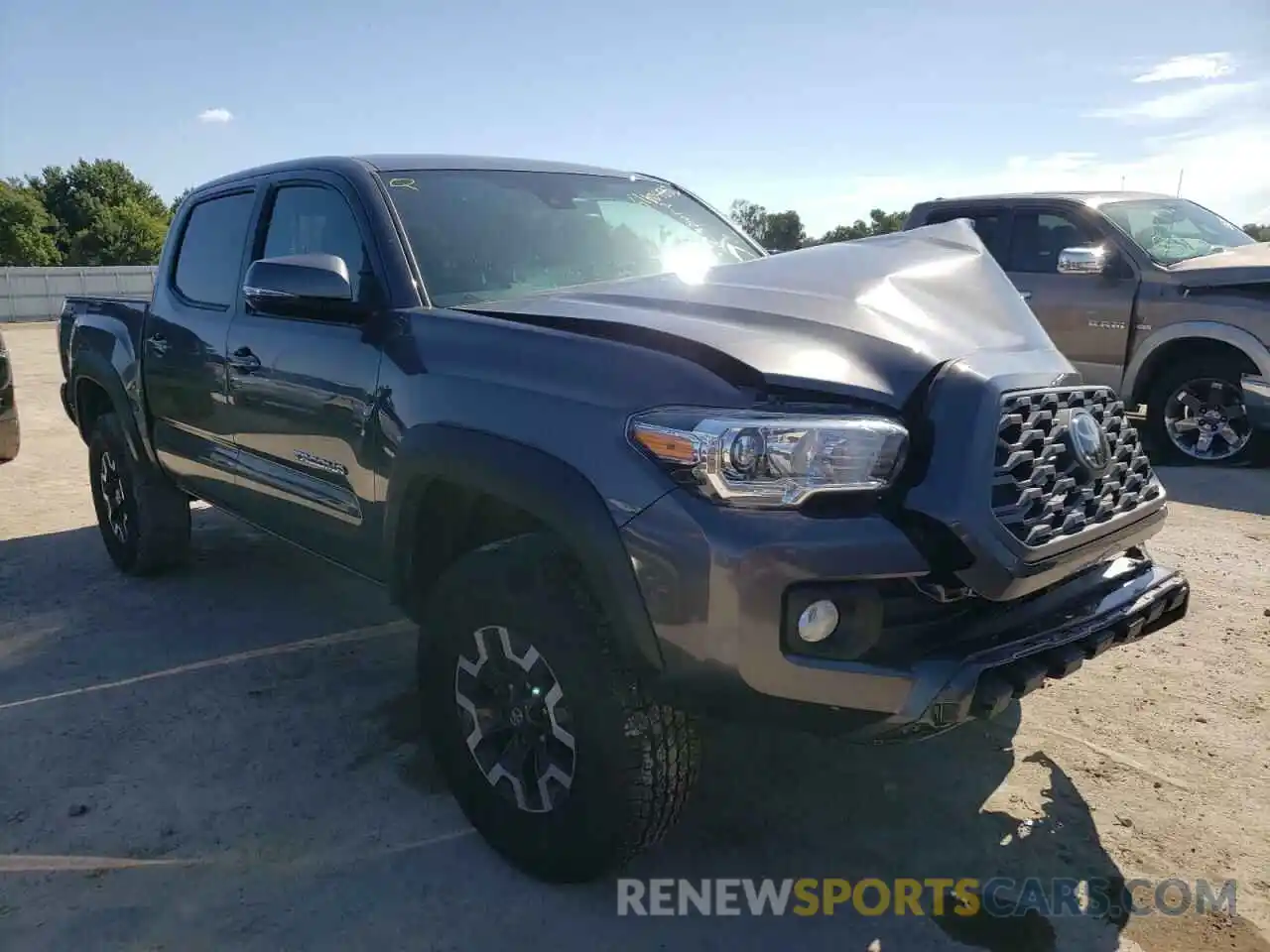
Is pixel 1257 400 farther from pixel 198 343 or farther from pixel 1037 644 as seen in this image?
pixel 198 343

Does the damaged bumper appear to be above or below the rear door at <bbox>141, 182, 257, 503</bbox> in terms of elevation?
below

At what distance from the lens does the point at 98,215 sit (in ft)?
185

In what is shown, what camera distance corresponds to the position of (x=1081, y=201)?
24.6 ft

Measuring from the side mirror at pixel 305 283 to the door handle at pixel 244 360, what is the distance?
0.58 m

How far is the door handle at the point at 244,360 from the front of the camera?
3.64 m

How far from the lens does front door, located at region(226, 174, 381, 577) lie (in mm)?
3074

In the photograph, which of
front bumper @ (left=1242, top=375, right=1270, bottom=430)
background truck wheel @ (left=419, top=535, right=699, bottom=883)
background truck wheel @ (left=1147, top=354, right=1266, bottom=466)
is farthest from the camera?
background truck wheel @ (left=1147, top=354, right=1266, bottom=466)

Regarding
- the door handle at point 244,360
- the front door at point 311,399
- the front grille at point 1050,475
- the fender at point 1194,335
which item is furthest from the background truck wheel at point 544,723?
the fender at point 1194,335

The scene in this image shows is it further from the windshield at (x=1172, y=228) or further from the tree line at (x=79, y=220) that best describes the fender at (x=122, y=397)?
the tree line at (x=79, y=220)

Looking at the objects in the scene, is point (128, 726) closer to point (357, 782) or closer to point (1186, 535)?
point (357, 782)

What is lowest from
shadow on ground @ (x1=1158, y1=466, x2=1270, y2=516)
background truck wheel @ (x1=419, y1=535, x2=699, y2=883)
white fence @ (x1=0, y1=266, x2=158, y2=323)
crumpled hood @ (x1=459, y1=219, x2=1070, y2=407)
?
white fence @ (x1=0, y1=266, x2=158, y2=323)

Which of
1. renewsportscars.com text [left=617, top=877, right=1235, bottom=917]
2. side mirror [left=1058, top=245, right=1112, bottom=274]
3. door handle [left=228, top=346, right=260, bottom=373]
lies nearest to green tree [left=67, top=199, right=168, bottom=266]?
side mirror [left=1058, top=245, right=1112, bottom=274]

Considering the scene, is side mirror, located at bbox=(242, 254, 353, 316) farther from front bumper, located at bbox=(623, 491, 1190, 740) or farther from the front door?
front bumper, located at bbox=(623, 491, 1190, 740)

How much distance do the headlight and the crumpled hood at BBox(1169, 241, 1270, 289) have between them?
581 centimetres
